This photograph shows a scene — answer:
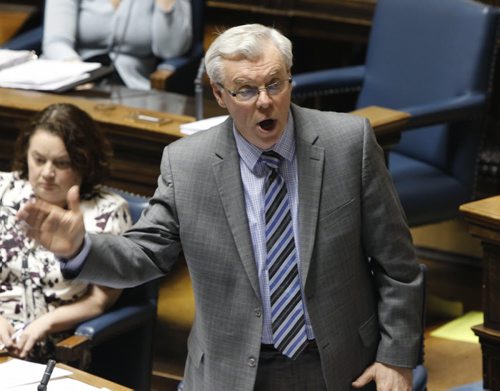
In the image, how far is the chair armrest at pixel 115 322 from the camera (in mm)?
3301

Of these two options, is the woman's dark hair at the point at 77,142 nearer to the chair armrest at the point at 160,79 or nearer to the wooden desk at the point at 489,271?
the wooden desk at the point at 489,271

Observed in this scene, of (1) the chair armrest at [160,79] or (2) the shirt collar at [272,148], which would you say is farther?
(1) the chair armrest at [160,79]

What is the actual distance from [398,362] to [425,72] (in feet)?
7.82

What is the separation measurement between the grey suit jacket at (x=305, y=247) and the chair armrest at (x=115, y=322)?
2.01ft

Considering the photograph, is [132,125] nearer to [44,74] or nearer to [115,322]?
[44,74]

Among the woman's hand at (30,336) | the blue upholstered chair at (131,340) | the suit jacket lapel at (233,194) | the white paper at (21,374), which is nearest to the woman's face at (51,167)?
the blue upholstered chair at (131,340)

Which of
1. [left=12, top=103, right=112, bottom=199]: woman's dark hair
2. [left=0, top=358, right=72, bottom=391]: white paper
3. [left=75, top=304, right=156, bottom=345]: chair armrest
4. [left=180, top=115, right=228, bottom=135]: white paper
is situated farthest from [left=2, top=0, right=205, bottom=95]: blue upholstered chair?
[left=0, top=358, right=72, bottom=391]: white paper

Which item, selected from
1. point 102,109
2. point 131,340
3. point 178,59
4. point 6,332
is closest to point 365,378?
point 131,340

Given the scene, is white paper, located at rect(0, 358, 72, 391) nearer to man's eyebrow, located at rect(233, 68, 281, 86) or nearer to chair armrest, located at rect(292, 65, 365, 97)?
man's eyebrow, located at rect(233, 68, 281, 86)

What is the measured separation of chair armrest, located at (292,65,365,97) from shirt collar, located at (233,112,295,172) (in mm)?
2300

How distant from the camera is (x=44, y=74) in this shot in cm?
488

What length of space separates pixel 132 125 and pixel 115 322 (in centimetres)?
110

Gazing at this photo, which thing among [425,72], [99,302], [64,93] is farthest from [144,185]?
[425,72]

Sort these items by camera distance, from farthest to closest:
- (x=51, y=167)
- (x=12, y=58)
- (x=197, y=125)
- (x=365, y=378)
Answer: (x=12, y=58) < (x=197, y=125) < (x=51, y=167) < (x=365, y=378)
